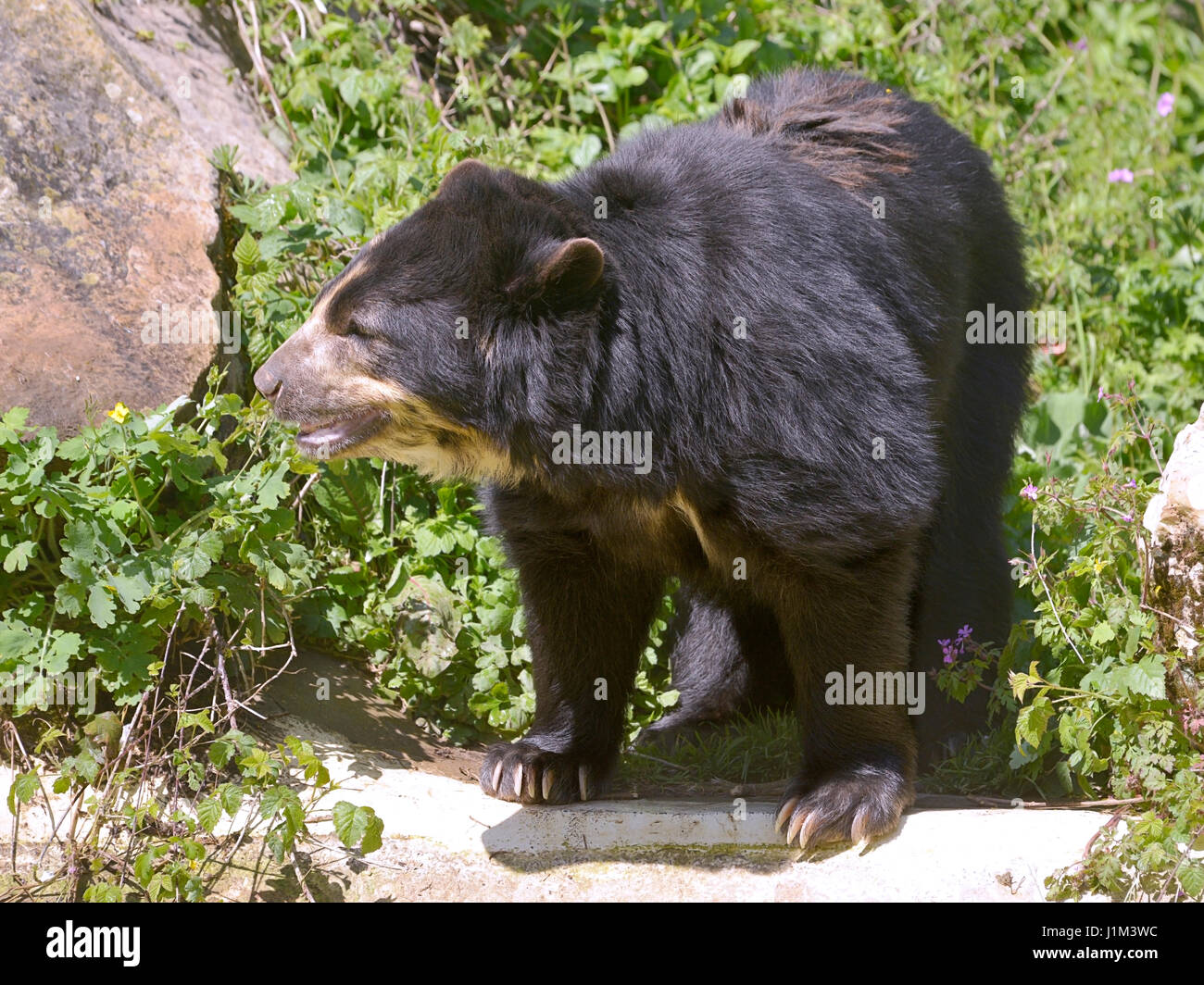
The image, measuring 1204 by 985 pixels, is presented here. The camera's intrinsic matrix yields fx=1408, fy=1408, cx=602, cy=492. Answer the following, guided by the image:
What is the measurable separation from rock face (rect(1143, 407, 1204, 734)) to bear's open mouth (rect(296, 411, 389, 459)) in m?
2.22

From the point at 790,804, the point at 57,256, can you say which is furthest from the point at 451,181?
the point at 790,804

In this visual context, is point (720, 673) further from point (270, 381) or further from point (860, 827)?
point (270, 381)

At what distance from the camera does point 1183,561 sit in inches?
155

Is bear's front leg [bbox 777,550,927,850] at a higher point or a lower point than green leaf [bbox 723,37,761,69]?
lower

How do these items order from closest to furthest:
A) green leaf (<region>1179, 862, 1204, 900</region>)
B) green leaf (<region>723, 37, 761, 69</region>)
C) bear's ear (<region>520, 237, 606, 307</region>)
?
green leaf (<region>1179, 862, 1204, 900</region>)
bear's ear (<region>520, 237, 606, 307</region>)
green leaf (<region>723, 37, 761, 69</region>)

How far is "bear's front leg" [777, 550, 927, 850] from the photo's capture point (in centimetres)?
402

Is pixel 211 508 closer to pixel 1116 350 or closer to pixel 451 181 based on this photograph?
pixel 451 181

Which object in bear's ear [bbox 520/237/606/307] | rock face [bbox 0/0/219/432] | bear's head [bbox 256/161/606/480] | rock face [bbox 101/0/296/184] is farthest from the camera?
rock face [bbox 101/0/296/184]

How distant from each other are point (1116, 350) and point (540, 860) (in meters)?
4.35

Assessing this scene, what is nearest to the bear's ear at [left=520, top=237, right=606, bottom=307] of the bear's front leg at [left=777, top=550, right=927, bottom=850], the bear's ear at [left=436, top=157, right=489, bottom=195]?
the bear's ear at [left=436, top=157, right=489, bottom=195]

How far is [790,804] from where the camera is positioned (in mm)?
4090

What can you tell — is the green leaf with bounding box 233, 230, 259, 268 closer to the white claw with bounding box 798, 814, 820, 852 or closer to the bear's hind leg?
the bear's hind leg

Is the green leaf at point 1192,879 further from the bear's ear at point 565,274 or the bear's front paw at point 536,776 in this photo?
the bear's ear at point 565,274

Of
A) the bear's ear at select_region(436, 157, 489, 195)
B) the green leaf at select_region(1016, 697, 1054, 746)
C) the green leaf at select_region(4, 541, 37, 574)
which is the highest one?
the bear's ear at select_region(436, 157, 489, 195)
